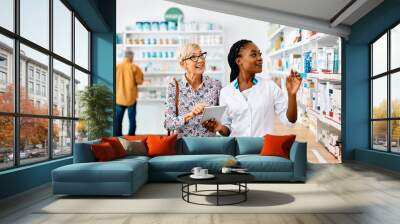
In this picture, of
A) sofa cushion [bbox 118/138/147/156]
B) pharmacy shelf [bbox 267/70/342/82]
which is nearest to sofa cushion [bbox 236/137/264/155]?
sofa cushion [bbox 118/138/147/156]

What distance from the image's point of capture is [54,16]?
286 inches

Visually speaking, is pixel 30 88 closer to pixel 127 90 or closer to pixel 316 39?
pixel 127 90

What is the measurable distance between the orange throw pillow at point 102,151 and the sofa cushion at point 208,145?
4.41 ft

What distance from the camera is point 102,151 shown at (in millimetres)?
6047

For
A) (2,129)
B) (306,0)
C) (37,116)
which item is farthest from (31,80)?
(306,0)

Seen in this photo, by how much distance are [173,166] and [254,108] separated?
1490mm

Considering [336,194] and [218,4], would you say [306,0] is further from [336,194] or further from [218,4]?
[336,194]

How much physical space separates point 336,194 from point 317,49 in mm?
4946

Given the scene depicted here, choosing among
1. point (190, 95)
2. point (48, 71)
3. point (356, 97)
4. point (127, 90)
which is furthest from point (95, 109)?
point (356, 97)

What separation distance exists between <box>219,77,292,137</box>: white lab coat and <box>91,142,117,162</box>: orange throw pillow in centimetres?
178

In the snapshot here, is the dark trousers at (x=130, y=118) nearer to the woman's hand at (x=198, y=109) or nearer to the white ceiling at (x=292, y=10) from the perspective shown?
the white ceiling at (x=292, y=10)

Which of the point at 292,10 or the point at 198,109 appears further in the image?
the point at 292,10

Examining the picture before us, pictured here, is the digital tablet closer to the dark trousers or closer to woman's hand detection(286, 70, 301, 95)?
woman's hand detection(286, 70, 301, 95)

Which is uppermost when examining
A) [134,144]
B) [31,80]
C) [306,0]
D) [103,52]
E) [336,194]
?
[306,0]
